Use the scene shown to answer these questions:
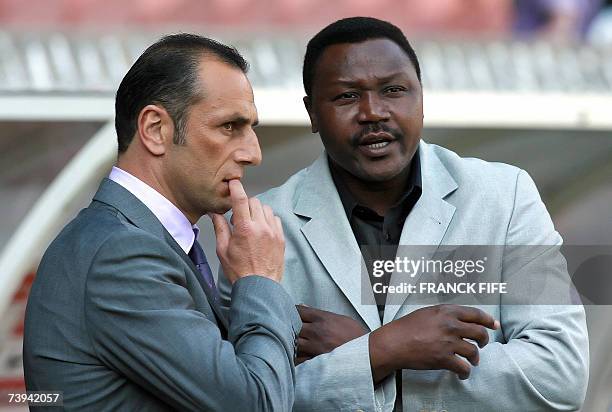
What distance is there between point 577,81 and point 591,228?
0.66m

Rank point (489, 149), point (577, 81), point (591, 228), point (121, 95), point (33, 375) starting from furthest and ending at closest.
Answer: point (577, 81) → point (489, 149) → point (591, 228) → point (121, 95) → point (33, 375)

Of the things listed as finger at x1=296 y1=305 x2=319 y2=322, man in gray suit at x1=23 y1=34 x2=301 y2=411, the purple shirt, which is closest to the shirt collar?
man in gray suit at x1=23 y1=34 x2=301 y2=411

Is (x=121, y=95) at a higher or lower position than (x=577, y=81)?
lower

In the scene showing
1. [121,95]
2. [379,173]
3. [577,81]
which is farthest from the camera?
[577,81]

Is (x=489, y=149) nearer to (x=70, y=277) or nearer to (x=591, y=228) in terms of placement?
(x=591, y=228)

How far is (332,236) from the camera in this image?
2297 millimetres

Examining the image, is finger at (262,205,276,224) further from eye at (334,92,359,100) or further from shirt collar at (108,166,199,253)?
eye at (334,92,359,100)

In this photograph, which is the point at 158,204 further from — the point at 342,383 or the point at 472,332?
the point at 472,332

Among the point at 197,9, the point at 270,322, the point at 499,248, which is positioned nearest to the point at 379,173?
the point at 499,248

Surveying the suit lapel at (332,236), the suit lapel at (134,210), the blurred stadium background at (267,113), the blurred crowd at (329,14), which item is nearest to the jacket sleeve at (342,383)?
the suit lapel at (332,236)

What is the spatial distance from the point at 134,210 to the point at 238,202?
162 mm

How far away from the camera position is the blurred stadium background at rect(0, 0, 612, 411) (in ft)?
11.1

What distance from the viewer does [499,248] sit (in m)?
2.26

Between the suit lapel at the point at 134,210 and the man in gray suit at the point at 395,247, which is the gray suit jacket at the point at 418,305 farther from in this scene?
the suit lapel at the point at 134,210
